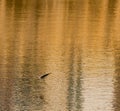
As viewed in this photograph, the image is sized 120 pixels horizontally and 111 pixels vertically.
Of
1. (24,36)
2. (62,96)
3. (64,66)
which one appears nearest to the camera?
(62,96)

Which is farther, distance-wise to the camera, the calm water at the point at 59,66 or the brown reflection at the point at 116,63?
the calm water at the point at 59,66

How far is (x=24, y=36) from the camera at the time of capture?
28.6m

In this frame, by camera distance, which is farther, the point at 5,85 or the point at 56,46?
the point at 56,46

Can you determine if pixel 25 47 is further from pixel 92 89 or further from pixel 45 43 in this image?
pixel 92 89

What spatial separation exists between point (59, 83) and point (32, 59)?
14.6ft

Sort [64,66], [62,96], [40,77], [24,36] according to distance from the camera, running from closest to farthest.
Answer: [62,96] < [40,77] < [64,66] < [24,36]

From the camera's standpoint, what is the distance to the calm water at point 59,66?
15.2 metres

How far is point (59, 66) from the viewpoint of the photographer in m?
20.3

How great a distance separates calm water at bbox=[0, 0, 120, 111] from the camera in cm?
1519

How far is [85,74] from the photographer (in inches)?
741

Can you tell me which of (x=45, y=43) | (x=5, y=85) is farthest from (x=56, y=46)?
(x=5, y=85)

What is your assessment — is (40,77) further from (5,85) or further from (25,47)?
(25,47)

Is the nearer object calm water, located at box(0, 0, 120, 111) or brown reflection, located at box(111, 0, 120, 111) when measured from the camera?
brown reflection, located at box(111, 0, 120, 111)

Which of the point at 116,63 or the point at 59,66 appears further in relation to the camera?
the point at 116,63
